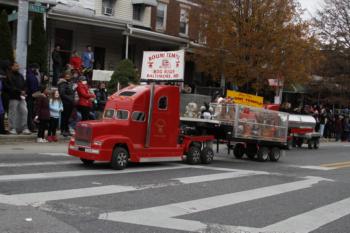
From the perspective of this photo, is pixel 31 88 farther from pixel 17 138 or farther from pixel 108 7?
pixel 108 7

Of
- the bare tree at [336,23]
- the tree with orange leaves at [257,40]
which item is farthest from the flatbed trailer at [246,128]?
the bare tree at [336,23]

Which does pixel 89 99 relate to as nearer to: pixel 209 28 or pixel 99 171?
pixel 99 171

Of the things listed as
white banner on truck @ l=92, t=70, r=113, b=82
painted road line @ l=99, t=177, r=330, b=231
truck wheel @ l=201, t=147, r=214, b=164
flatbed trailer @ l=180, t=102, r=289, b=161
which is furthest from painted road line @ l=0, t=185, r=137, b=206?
white banner on truck @ l=92, t=70, r=113, b=82

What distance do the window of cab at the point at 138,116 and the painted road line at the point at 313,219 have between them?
510 cm

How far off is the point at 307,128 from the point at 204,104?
11730 mm

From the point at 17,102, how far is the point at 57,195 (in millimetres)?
8851

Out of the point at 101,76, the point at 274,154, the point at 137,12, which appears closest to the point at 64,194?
the point at 274,154

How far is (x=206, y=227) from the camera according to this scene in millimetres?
7816

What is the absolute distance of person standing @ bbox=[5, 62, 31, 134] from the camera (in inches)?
675

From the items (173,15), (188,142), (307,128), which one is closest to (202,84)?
(173,15)

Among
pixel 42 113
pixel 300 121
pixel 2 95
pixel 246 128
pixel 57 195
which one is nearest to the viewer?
pixel 57 195

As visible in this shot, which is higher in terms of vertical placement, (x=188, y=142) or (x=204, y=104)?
(x=204, y=104)

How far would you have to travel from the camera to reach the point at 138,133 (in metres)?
13.4

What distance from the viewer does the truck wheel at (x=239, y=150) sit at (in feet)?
59.8
